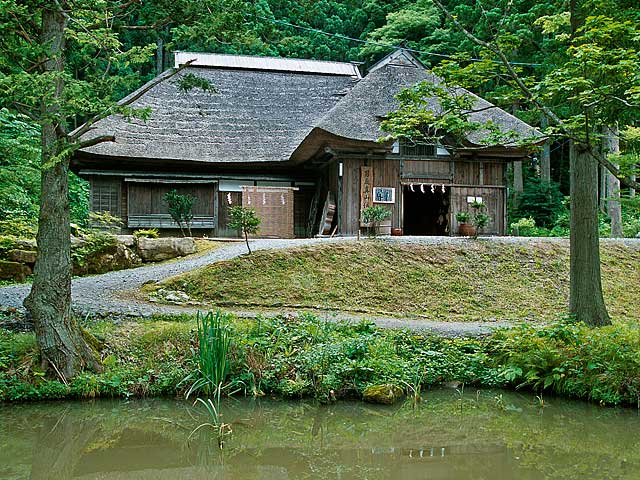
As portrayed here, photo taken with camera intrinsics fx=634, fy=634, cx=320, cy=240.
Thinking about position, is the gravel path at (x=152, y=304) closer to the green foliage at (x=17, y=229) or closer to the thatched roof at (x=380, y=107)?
the green foliage at (x=17, y=229)

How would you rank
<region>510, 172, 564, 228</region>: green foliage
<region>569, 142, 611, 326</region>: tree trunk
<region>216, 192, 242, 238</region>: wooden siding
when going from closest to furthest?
<region>569, 142, 611, 326</region>: tree trunk
<region>216, 192, 242, 238</region>: wooden siding
<region>510, 172, 564, 228</region>: green foliage

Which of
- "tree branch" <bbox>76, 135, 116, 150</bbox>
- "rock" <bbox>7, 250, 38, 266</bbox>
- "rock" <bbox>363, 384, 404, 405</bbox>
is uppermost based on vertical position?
"tree branch" <bbox>76, 135, 116, 150</bbox>

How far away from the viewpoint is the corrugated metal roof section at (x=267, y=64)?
25.7 metres

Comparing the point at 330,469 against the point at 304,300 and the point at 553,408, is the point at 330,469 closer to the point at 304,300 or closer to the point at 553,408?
the point at 553,408

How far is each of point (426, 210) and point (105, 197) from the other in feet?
36.2

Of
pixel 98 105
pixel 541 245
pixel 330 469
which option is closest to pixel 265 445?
pixel 330 469

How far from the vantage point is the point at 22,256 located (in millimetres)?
13484

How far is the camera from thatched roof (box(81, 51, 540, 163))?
61.1 feet

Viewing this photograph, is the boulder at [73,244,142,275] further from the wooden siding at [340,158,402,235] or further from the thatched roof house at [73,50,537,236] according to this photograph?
the wooden siding at [340,158,402,235]

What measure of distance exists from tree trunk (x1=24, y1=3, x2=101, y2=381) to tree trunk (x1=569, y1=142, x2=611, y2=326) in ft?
24.6

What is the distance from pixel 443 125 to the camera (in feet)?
31.3

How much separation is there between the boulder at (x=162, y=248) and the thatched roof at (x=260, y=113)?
474cm

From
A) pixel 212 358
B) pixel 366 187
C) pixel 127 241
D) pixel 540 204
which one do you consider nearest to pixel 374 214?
pixel 366 187

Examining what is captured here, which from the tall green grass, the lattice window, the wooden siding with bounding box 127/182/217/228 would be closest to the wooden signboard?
the wooden siding with bounding box 127/182/217/228
